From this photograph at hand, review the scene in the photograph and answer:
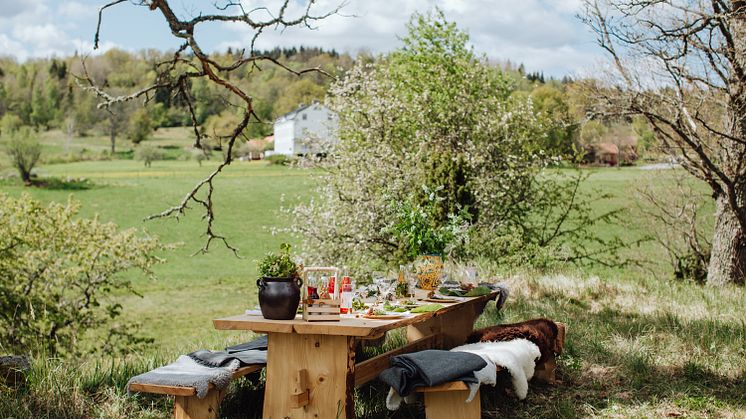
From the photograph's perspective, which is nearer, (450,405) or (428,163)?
(450,405)

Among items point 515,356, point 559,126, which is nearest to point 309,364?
point 515,356

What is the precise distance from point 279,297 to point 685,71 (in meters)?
6.56

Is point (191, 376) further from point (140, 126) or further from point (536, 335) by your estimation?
point (140, 126)

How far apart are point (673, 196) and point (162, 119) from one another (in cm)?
4308

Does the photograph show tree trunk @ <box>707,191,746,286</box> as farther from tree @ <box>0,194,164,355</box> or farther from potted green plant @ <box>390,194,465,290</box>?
tree @ <box>0,194,164,355</box>

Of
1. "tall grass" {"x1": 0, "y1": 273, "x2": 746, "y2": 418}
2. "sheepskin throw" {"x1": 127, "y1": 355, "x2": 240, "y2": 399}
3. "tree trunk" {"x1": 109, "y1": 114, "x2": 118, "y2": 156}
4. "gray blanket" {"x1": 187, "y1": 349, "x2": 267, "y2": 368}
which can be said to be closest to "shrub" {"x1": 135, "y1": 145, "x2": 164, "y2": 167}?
"tree trunk" {"x1": 109, "y1": 114, "x2": 118, "y2": 156}

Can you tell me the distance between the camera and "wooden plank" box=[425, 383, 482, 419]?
13.5 feet

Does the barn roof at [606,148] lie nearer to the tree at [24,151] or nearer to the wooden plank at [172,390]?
the wooden plank at [172,390]

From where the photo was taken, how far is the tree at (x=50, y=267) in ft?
34.3

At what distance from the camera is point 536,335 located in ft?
16.9

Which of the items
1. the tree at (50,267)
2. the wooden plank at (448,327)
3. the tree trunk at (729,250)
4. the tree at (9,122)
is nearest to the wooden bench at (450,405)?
the wooden plank at (448,327)

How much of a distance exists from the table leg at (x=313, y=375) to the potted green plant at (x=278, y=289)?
14 cm

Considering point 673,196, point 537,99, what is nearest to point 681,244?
point 673,196

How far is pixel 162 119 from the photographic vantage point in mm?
50406
